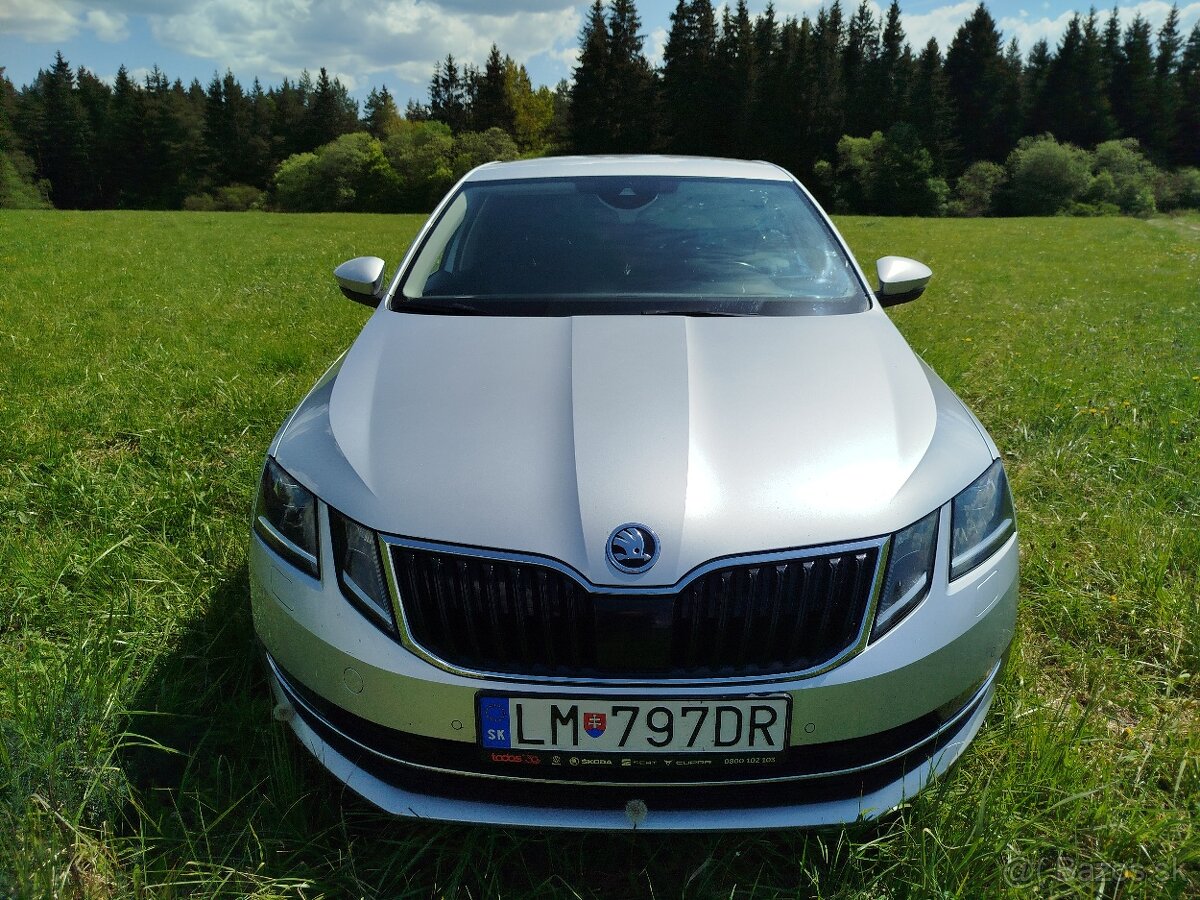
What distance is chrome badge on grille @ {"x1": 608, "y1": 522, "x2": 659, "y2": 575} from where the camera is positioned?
5.18ft

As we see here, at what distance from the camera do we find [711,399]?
2.00 metres

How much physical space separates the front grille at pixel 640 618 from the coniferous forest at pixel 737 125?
55628mm

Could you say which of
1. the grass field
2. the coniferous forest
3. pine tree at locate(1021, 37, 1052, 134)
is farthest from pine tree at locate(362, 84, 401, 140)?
the grass field

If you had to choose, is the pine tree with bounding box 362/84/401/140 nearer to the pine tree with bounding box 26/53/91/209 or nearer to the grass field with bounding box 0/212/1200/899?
the pine tree with bounding box 26/53/91/209

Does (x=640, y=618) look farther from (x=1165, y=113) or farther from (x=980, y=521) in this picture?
(x=1165, y=113)

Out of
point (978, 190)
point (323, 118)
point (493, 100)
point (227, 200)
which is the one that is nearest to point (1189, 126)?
point (978, 190)

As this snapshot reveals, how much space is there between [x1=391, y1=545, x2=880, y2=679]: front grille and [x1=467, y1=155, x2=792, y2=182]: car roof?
201cm

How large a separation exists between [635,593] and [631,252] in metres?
1.55

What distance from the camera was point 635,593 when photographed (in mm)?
1569

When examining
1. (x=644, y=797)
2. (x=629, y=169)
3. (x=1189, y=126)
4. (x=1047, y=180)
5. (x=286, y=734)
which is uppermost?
(x=1189, y=126)

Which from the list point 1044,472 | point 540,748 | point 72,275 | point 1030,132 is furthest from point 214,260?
point 1030,132

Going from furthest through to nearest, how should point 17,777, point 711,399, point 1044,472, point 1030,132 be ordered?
point 1030,132 → point 1044,472 → point 711,399 → point 17,777

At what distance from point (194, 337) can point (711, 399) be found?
17.5 feet

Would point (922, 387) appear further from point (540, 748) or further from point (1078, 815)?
point (540, 748)
